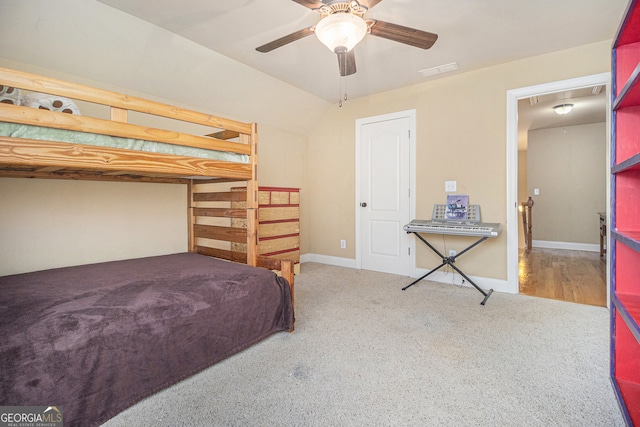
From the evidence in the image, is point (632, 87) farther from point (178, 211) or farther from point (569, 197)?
point (569, 197)

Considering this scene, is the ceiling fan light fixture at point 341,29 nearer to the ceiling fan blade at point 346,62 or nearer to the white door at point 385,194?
the ceiling fan blade at point 346,62

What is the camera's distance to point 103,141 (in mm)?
1650

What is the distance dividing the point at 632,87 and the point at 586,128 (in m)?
5.84

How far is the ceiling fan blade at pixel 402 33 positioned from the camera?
1.86m

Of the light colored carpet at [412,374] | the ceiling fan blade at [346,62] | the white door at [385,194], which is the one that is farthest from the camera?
→ the white door at [385,194]

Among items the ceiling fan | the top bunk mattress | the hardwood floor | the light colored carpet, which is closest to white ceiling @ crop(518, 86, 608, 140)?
the hardwood floor

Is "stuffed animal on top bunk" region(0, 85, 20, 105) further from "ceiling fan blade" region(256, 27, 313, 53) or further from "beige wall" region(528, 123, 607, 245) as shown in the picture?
"beige wall" region(528, 123, 607, 245)

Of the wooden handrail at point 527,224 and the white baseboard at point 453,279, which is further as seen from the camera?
the wooden handrail at point 527,224

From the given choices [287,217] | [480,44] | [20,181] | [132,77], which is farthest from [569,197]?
[20,181]

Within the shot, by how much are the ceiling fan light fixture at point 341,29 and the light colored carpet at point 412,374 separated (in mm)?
1931

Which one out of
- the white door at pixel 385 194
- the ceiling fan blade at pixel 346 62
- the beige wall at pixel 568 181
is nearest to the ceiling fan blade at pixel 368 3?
the ceiling fan blade at pixel 346 62

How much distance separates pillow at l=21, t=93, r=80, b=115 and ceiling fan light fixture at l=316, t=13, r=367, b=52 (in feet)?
5.12

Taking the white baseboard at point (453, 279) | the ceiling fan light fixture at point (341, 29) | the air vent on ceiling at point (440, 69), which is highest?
the air vent on ceiling at point (440, 69)

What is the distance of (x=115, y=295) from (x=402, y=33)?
2.31m
